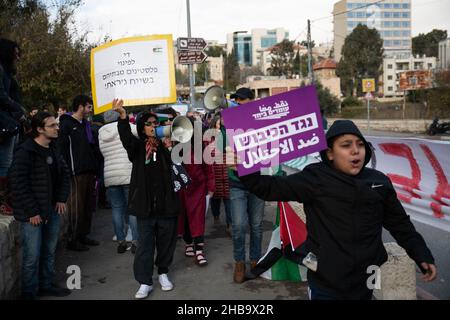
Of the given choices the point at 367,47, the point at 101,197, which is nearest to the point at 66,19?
the point at 101,197

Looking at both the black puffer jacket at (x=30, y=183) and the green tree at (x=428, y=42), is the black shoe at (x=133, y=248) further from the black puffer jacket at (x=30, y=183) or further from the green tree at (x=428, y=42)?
the green tree at (x=428, y=42)

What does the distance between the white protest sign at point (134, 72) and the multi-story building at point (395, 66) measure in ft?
328

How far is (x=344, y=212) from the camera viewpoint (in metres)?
2.73

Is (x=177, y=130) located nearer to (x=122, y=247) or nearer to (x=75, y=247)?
(x=122, y=247)

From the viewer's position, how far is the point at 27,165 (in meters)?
4.27

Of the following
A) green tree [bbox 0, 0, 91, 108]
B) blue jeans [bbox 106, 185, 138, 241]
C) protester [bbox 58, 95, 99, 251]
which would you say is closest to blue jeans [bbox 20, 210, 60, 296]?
blue jeans [bbox 106, 185, 138, 241]

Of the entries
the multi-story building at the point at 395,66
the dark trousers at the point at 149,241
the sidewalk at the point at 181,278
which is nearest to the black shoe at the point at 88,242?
the sidewalk at the point at 181,278

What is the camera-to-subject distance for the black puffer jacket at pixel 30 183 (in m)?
4.21

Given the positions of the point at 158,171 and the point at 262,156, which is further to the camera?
the point at 158,171

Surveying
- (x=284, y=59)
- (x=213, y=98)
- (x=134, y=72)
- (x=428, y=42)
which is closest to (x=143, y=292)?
(x=134, y=72)

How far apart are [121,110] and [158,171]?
0.72 m

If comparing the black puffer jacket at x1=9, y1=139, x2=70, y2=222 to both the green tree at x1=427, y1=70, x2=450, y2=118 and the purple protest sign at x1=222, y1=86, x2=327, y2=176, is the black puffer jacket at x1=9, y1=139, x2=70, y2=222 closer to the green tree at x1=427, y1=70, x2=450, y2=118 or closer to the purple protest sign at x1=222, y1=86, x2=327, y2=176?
the purple protest sign at x1=222, y1=86, x2=327, y2=176
